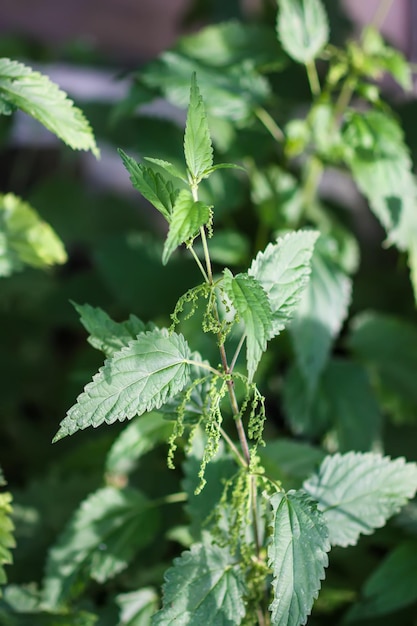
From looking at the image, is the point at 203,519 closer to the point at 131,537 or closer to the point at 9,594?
the point at 131,537

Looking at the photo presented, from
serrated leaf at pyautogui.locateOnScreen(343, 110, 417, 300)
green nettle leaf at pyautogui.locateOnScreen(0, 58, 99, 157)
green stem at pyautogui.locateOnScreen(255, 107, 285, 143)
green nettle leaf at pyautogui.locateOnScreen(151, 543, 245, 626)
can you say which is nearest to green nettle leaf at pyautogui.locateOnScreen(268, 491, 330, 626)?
green nettle leaf at pyautogui.locateOnScreen(151, 543, 245, 626)

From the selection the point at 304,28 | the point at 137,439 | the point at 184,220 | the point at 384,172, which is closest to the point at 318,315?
the point at 384,172

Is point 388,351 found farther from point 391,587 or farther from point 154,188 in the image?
point 154,188

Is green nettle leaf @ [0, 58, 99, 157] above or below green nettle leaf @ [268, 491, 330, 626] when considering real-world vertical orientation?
above

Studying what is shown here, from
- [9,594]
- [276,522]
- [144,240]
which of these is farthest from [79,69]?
[276,522]

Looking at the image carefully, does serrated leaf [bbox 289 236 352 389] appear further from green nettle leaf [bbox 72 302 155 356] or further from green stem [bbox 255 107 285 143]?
green nettle leaf [bbox 72 302 155 356]

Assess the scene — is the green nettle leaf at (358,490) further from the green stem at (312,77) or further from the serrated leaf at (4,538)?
the green stem at (312,77)
